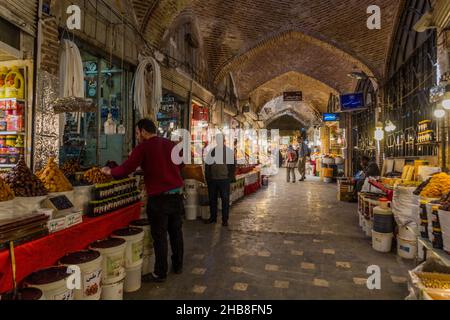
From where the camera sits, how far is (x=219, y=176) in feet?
20.6

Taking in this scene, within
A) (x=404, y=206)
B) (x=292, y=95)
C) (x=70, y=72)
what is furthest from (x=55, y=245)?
(x=292, y=95)

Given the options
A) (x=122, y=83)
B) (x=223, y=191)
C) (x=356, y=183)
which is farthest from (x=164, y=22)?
(x=356, y=183)

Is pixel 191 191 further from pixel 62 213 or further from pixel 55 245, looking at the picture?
pixel 55 245

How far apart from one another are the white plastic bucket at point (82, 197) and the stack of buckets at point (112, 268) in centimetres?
45

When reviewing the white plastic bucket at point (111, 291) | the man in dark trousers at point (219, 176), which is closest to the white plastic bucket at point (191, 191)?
the man in dark trousers at point (219, 176)

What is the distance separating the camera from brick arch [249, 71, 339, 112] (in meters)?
18.5

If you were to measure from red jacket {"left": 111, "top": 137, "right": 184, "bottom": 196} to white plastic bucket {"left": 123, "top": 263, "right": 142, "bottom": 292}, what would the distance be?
86 centimetres

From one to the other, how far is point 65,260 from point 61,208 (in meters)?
0.50

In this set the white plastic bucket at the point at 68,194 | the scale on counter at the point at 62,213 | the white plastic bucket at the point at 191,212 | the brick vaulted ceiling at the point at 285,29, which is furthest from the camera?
the brick vaulted ceiling at the point at 285,29

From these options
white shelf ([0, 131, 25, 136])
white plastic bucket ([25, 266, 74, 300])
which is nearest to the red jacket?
white plastic bucket ([25, 266, 74, 300])

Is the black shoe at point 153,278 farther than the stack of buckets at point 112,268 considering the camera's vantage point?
Yes

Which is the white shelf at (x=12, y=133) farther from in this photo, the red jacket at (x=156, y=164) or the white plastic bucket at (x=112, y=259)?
the white plastic bucket at (x=112, y=259)

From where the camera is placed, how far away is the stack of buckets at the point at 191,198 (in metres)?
6.85
